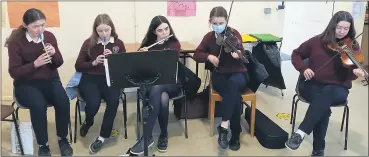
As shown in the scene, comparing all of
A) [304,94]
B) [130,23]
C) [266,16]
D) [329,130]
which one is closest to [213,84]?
[304,94]

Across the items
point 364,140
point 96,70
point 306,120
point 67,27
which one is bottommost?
point 364,140

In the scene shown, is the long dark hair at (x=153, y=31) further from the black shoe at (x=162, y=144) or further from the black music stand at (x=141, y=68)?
the black shoe at (x=162, y=144)

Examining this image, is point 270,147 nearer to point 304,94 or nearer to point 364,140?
point 304,94

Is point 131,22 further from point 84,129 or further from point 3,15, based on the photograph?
point 84,129

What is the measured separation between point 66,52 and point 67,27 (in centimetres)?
23

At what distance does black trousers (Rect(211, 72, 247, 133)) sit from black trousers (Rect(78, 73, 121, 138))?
0.66 meters

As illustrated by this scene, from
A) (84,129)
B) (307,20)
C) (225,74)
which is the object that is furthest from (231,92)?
(307,20)

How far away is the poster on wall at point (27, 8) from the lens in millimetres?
2934

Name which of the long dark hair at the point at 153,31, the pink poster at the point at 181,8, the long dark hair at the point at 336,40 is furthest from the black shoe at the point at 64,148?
the long dark hair at the point at 336,40

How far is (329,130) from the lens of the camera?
103 inches

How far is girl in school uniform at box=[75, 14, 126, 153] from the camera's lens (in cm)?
227

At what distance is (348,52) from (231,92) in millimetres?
721

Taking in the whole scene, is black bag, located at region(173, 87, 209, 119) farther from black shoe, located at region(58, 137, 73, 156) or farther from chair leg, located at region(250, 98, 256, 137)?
black shoe, located at region(58, 137, 73, 156)

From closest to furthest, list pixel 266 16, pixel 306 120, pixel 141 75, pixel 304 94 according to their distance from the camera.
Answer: pixel 141 75 < pixel 306 120 < pixel 304 94 < pixel 266 16
